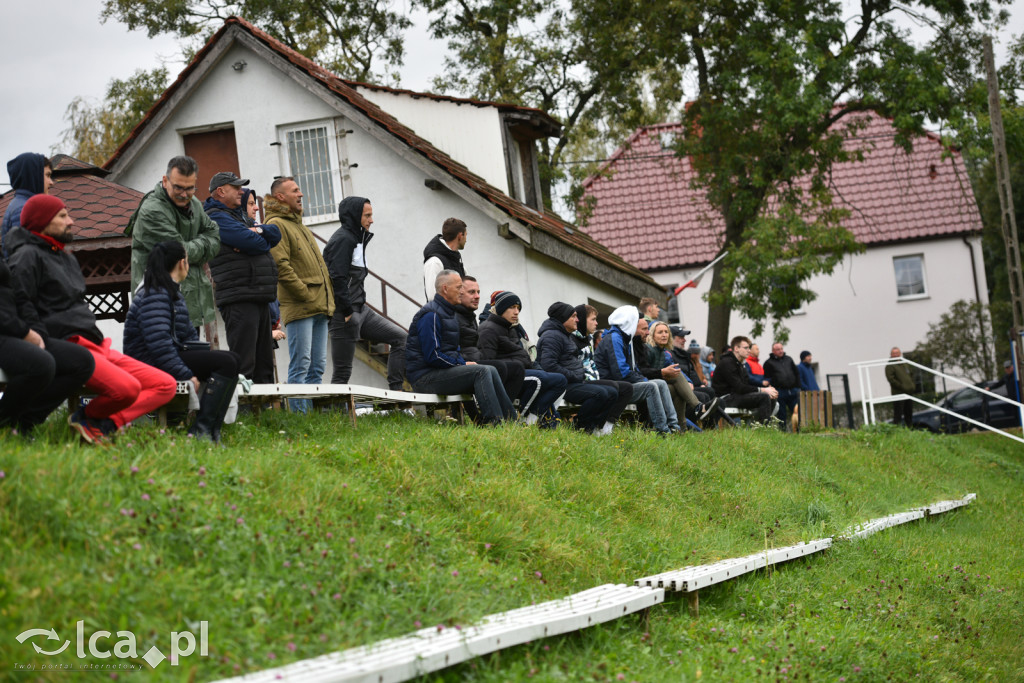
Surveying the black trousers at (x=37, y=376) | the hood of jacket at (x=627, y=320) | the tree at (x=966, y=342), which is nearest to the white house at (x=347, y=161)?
the hood of jacket at (x=627, y=320)

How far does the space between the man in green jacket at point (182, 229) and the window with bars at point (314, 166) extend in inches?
397

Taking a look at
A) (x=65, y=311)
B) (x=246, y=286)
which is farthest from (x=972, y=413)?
(x=65, y=311)

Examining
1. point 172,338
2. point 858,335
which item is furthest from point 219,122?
point 858,335

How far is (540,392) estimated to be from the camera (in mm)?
11594

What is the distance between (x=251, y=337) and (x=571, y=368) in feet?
13.1

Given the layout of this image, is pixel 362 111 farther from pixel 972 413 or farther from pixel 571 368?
pixel 972 413

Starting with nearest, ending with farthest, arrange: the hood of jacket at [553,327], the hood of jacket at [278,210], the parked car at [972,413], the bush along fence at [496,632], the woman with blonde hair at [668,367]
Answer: the bush along fence at [496,632] → the hood of jacket at [278,210] → the hood of jacket at [553,327] → the woman with blonde hair at [668,367] → the parked car at [972,413]

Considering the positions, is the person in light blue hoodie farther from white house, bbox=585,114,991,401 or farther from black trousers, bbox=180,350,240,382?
white house, bbox=585,114,991,401

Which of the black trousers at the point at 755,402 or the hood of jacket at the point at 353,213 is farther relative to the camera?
the black trousers at the point at 755,402

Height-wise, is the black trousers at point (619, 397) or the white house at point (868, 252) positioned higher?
the white house at point (868, 252)

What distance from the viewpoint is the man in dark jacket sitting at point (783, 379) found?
19.8m

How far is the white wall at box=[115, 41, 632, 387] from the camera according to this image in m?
17.9

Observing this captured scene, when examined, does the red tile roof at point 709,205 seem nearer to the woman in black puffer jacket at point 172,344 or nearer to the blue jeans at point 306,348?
the blue jeans at point 306,348

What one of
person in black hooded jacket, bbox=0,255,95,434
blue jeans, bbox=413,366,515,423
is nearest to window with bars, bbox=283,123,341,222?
blue jeans, bbox=413,366,515,423
